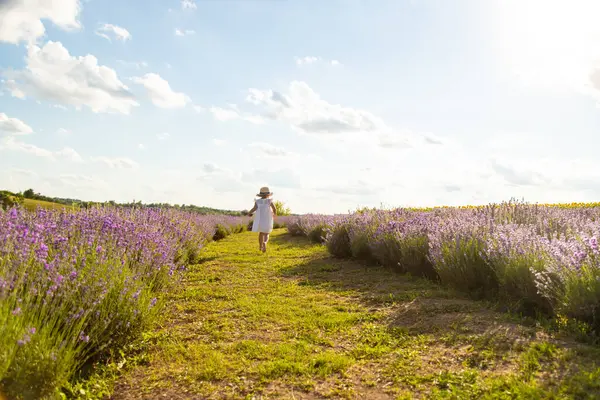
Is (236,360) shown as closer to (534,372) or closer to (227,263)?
(534,372)

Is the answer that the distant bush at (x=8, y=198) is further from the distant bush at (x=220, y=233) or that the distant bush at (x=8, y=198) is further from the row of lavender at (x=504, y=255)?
the row of lavender at (x=504, y=255)

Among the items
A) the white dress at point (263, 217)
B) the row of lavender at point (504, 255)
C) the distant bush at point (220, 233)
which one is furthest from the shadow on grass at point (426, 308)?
the distant bush at point (220, 233)

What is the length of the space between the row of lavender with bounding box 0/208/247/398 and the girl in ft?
17.0

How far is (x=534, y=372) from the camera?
3098 millimetres

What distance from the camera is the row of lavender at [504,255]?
156 inches

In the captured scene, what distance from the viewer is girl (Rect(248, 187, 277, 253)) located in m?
11.0

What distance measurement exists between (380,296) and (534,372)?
2.76 meters

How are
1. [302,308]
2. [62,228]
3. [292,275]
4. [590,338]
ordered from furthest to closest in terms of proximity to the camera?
[292,275]
[302,308]
[62,228]
[590,338]

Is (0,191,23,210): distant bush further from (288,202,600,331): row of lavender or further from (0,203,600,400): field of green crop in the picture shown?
(288,202,600,331): row of lavender

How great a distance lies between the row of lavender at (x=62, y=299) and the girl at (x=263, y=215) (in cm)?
517

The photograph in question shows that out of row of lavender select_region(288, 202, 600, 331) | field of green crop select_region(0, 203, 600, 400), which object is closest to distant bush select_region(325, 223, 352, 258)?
row of lavender select_region(288, 202, 600, 331)

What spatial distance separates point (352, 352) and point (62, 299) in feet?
7.79

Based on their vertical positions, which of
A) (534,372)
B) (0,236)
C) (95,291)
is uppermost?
(0,236)

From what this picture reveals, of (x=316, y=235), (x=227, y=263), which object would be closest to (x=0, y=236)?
(x=227, y=263)
